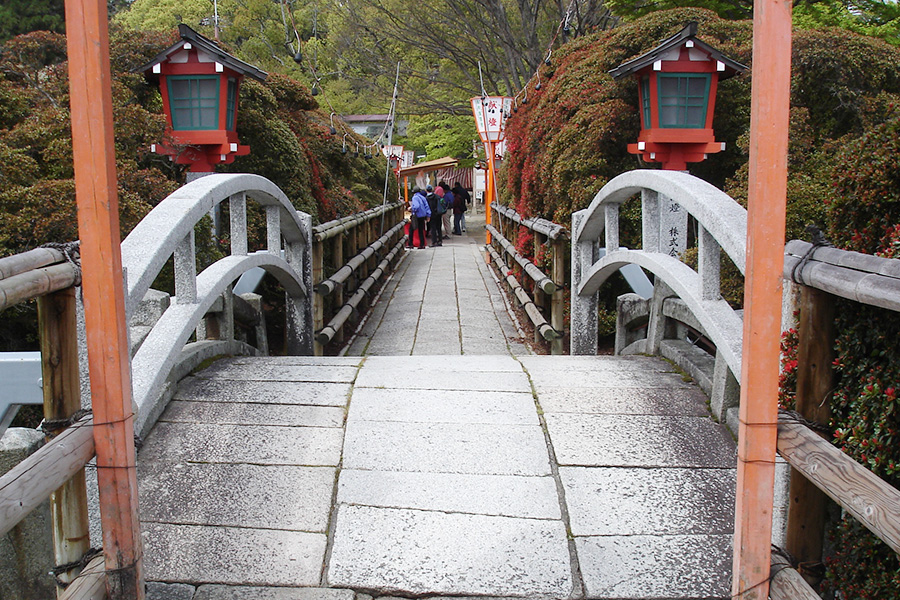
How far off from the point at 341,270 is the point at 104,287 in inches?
226

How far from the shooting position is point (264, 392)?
11.4ft

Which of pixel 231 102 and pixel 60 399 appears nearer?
pixel 60 399

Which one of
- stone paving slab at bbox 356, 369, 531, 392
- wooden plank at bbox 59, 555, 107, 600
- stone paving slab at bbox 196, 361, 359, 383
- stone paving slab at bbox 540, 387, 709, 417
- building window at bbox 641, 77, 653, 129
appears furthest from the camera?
building window at bbox 641, 77, 653, 129

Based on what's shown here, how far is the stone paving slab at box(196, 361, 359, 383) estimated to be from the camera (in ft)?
12.1

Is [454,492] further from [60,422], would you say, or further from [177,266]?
[177,266]

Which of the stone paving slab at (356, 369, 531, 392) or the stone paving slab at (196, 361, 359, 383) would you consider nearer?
the stone paving slab at (356, 369, 531, 392)

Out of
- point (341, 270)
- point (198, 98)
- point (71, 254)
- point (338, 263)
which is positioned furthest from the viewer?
point (338, 263)

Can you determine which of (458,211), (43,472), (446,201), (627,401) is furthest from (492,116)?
(43,472)

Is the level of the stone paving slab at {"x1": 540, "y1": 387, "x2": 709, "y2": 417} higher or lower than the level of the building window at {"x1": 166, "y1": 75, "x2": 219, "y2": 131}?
lower

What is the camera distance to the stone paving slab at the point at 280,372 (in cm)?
369

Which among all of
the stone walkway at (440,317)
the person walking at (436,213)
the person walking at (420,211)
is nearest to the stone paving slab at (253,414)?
the stone walkway at (440,317)

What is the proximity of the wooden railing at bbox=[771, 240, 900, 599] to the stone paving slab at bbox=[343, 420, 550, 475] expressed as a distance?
42.2 inches

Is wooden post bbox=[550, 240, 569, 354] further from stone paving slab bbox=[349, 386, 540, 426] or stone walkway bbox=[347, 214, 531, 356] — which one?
stone paving slab bbox=[349, 386, 540, 426]

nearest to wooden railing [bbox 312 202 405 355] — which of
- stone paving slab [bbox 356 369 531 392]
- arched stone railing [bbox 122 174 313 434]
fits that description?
arched stone railing [bbox 122 174 313 434]
